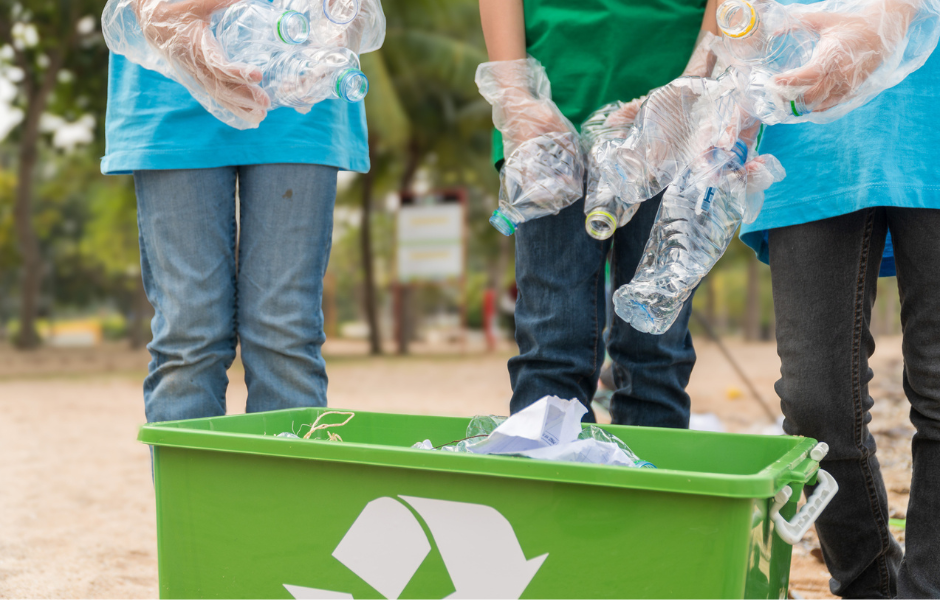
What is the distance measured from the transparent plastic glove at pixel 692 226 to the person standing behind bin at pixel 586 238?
197mm

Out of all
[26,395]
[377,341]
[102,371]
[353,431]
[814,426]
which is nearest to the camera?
[814,426]

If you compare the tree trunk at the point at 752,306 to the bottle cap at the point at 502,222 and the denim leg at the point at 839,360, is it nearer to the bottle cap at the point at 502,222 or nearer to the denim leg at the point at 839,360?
the denim leg at the point at 839,360

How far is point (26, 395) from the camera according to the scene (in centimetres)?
668

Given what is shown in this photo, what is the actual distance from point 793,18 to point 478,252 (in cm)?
2137

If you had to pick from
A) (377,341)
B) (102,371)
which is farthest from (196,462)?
(377,341)

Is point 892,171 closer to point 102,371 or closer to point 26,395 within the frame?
point 26,395

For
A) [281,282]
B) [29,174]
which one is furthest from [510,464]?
[29,174]

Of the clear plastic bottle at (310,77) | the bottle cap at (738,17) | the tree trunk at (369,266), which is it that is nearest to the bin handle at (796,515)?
the bottle cap at (738,17)

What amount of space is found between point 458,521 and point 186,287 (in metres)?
0.79

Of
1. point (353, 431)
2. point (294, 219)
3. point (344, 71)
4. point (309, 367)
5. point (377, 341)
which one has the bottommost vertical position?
point (377, 341)

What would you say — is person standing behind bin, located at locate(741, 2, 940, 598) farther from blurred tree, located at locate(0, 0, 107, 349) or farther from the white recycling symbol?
blurred tree, located at locate(0, 0, 107, 349)

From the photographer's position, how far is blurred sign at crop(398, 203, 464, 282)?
1288cm

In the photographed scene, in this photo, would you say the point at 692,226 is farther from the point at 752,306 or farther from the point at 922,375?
the point at 752,306

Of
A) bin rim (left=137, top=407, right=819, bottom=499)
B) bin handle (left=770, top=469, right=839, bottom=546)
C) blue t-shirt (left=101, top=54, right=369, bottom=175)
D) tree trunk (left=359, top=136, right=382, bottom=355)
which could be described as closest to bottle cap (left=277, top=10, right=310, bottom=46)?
blue t-shirt (left=101, top=54, right=369, bottom=175)
